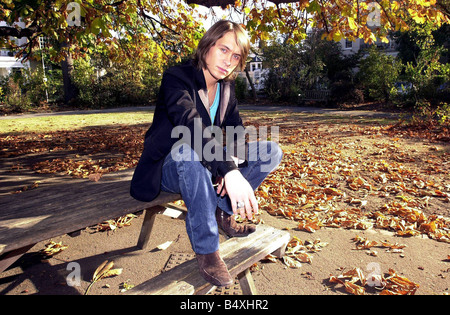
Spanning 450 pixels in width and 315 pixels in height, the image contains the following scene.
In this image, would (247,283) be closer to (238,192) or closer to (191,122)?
(238,192)

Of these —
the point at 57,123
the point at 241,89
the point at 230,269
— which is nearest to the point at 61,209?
the point at 230,269

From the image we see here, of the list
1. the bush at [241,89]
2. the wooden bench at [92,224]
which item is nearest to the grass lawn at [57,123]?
the wooden bench at [92,224]

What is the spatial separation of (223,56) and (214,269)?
5.12 feet

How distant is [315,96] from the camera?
20.9 meters

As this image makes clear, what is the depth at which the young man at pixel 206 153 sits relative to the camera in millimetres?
2033

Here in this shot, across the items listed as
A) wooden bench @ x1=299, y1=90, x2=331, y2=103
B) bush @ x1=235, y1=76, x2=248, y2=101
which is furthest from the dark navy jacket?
bush @ x1=235, y1=76, x2=248, y2=101

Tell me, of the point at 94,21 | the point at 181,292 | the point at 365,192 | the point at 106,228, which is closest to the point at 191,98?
the point at 181,292

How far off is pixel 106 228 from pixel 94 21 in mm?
2748

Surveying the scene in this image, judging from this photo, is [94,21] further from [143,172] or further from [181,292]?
[181,292]

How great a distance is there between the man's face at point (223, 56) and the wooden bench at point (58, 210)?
105 centimetres

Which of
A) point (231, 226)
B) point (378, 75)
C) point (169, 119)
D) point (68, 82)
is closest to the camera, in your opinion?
point (169, 119)

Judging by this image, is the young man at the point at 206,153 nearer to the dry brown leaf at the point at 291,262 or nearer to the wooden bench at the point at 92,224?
the wooden bench at the point at 92,224

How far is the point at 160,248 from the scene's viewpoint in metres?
3.33

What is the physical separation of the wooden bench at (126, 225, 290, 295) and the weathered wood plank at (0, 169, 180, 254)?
0.57 m
